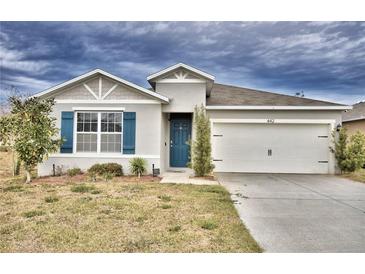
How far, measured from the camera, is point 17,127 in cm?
852

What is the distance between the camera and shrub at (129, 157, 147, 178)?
964cm

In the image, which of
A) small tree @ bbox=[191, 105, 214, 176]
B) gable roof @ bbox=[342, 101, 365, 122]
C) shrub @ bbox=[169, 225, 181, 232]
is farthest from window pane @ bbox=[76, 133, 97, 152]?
gable roof @ bbox=[342, 101, 365, 122]

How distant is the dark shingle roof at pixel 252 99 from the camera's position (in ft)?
37.3

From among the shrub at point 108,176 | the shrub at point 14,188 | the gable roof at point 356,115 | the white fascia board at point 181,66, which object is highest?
the white fascia board at point 181,66

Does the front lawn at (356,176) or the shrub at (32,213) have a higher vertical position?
the front lawn at (356,176)

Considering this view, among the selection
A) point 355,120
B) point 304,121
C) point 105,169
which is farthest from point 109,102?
point 355,120

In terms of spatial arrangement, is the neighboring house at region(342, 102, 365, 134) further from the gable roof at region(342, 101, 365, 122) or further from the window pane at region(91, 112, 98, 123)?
the window pane at region(91, 112, 98, 123)

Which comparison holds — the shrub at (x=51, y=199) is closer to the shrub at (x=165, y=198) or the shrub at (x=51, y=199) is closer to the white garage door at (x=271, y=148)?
the shrub at (x=165, y=198)

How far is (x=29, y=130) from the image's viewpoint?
840 centimetres

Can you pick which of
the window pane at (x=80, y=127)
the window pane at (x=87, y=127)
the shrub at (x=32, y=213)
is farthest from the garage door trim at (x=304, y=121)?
the shrub at (x=32, y=213)

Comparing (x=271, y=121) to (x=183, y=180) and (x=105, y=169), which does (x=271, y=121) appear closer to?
(x=183, y=180)

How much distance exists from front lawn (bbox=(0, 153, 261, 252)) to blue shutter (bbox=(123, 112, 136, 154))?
253 centimetres
